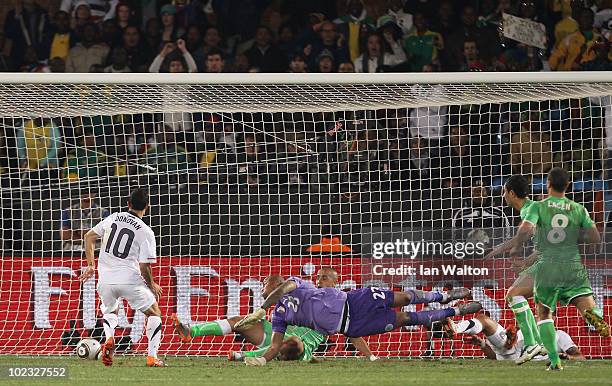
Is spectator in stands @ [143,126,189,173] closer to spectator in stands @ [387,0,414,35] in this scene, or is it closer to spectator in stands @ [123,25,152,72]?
spectator in stands @ [123,25,152,72]

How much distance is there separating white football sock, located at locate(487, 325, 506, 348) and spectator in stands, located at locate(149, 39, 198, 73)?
17.6ft

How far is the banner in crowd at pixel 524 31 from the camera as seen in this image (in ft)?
40.5

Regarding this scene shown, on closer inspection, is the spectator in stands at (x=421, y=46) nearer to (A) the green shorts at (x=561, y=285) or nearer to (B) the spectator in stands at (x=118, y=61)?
(B) the spectator in stands at (x=118, y=61)

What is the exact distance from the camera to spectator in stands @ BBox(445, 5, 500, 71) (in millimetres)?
14125

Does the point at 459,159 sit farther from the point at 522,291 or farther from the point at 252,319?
the point at 252,319

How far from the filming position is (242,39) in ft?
48.1

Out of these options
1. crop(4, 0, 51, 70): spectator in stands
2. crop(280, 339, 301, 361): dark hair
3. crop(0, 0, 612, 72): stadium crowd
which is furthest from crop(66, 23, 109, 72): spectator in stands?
crop(280, 339, 301, 361): dark hair

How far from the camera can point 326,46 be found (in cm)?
1420

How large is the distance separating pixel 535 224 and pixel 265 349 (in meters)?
2.83

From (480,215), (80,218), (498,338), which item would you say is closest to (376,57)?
(480,215)

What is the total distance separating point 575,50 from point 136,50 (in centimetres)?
537

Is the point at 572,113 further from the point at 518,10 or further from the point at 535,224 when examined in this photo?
the point at 518,10

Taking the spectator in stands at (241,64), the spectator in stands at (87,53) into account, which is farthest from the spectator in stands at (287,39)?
the spectator in stands at (87,53)

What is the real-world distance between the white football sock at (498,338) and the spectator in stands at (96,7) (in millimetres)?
7035
